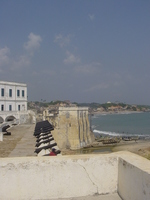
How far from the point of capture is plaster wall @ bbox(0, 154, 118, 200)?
14.3 ft

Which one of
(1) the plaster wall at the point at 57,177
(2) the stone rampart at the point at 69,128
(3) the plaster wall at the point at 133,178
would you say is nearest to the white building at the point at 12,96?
(2) the stone rampart at the point at 69,128

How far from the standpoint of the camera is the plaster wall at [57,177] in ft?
14.3

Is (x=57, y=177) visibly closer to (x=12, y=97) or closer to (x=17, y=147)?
(x=17, y=147)

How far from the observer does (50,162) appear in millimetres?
4488

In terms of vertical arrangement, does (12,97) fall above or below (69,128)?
above

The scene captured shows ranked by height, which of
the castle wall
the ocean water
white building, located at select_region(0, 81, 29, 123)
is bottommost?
the ocean water

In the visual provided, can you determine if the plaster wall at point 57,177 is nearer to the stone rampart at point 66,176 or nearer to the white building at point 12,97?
the stone rampart at point 66,176

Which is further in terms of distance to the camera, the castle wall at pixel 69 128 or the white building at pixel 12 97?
the white building at pixel 12 97

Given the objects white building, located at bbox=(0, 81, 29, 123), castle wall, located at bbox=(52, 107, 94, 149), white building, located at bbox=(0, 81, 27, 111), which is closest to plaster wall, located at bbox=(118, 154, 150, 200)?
castle wall, located at bbox=(52, 107, 94, 149)

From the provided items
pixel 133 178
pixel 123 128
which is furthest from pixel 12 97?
pixel 123 128

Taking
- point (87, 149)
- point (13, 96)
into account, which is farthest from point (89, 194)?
point (13, 96)

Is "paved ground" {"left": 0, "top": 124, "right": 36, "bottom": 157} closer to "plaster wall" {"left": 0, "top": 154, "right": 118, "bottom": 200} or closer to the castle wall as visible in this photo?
"plaster wall" {"left": 0, "top": 154, "right": 118, "bottom": 200}

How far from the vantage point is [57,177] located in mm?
4473

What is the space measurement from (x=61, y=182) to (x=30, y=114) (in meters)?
38.8
